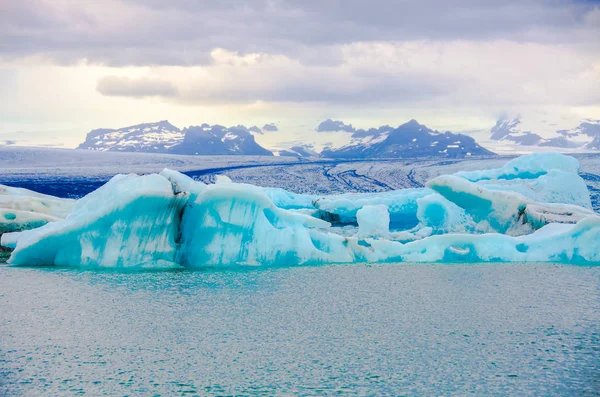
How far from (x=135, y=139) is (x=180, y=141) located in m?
12.2

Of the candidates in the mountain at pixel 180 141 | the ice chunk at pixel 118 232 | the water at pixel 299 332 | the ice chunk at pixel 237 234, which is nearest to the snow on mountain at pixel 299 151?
the mountain at pixel 180 141

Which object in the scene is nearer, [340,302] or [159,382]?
[159,382]

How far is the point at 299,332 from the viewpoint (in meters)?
8.60

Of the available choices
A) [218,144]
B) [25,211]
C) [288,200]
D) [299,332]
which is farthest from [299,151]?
[299,332]

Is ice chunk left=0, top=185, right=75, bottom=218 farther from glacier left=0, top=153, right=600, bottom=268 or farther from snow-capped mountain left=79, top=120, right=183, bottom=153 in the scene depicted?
snow-capped mountain left=79, top=120, right=183, bottom=153


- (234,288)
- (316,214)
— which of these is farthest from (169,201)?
(316,214)

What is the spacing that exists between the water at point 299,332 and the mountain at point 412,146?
83702 mm

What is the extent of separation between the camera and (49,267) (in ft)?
43.8

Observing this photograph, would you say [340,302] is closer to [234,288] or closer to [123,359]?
[234,288]

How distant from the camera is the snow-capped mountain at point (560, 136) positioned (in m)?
147

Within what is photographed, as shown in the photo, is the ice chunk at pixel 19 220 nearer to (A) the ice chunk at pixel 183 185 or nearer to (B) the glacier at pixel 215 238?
(B) the glacier at pixel 215 238

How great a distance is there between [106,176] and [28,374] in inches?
1575

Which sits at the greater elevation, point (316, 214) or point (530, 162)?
point (530, 162)

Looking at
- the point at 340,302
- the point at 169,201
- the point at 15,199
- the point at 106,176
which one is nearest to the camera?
the point at 340,302
